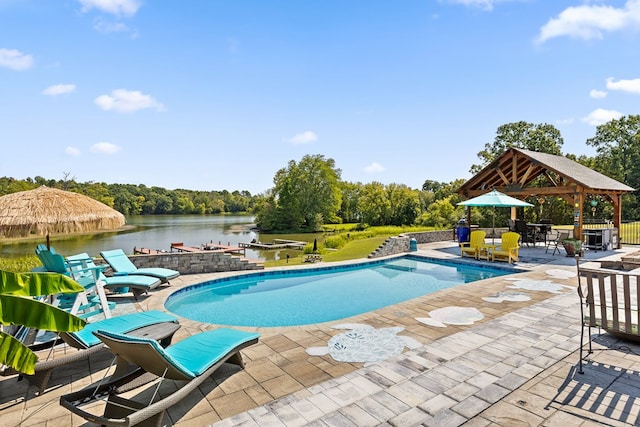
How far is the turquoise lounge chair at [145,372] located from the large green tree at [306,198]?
43317 millimetres

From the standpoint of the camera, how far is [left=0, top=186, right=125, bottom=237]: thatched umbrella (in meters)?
7.22

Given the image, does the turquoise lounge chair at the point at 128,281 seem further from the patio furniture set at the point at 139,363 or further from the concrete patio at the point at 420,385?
the concrete patio at the point at 420,385

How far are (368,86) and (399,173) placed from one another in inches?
1419

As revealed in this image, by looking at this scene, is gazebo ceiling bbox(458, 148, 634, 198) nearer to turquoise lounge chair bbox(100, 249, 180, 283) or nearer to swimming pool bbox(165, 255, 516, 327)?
swimming pool bbox(165, 255, 516, 327)

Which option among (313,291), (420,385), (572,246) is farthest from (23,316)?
(572,246)

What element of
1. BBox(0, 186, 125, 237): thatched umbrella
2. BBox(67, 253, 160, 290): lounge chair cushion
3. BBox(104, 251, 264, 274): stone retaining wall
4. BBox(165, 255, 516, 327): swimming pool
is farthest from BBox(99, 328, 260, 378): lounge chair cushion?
BBox(104, 251, 264, 274): stone retaining wall

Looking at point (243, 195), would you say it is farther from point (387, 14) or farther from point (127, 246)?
point (387, 14)

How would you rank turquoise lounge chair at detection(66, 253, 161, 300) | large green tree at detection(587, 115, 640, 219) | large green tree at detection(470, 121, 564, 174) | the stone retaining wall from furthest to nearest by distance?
large green tree at detection(587, 115, 640, 219) → large green tree at detection(470, 121, 564, 174) → the stone retaining wall → turquoise lounge chair at detection(66, 253, 161, 300)

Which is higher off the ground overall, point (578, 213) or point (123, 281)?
point (578, 213)

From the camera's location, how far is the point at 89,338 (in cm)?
409

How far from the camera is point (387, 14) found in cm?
1215

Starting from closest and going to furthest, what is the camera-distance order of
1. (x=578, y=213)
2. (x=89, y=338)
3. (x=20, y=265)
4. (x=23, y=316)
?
(x=23, y=316) < (x=89, y=338) < (x=20, y=265) < (x=578, y=213)

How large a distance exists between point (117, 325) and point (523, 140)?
114 ft

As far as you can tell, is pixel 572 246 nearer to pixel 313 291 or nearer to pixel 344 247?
pixel 313 291
